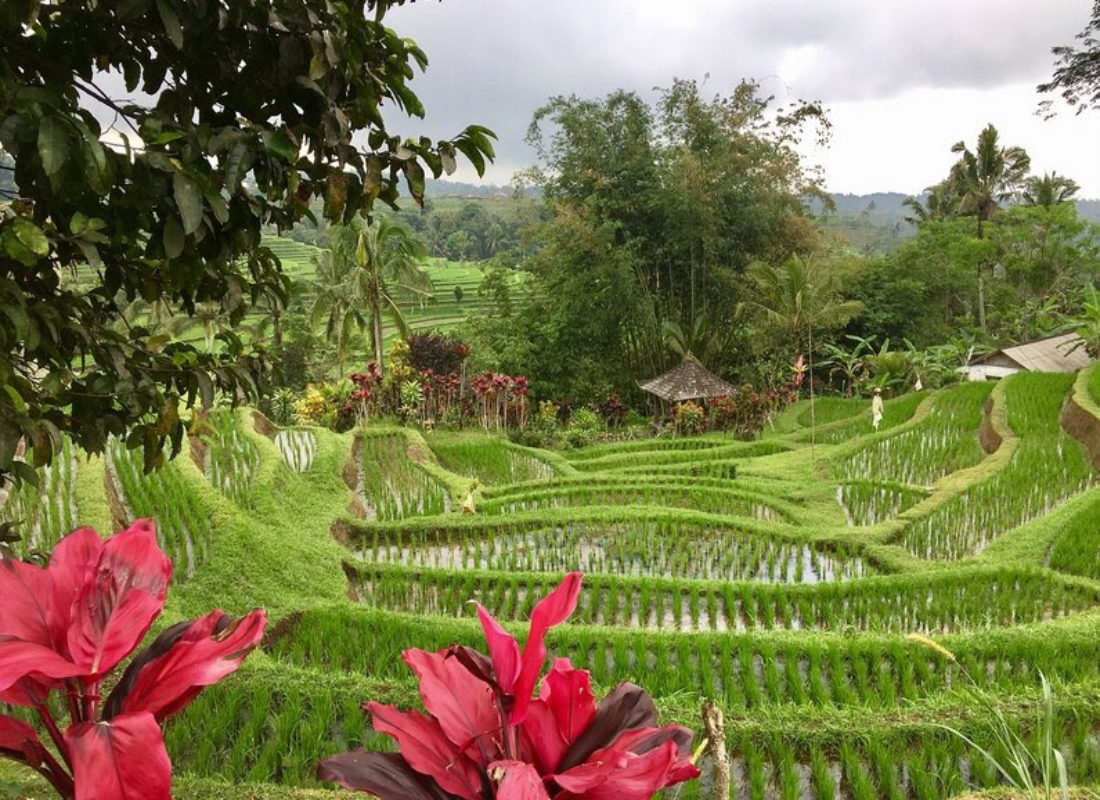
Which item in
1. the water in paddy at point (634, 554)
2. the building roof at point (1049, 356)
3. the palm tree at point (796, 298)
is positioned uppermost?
the palm tree at point (796, 298)

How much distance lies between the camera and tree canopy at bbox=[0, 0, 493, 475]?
1.19m

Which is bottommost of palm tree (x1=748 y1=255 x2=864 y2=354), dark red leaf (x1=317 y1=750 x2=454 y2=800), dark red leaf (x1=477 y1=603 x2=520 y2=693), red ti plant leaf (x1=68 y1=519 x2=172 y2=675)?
dark red leaf (x1=317 y1=750 x2=454 y2=800)

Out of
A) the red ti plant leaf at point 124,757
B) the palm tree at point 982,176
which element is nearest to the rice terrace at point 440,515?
the red ti plant leaf at point 124,757

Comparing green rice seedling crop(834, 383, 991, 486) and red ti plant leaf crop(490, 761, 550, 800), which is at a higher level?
red ti plant leaf crop(490, 761, 550, 800)

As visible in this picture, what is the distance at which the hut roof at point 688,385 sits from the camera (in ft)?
45.4

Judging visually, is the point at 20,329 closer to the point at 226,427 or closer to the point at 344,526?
the point at 344,526

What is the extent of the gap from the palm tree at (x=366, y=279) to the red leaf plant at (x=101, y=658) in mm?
14703

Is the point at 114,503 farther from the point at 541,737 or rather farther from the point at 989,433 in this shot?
the point at 989,433

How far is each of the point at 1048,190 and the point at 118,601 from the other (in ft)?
102

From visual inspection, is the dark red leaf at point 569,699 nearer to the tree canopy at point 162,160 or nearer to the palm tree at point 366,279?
the tree canopy at point 162,160

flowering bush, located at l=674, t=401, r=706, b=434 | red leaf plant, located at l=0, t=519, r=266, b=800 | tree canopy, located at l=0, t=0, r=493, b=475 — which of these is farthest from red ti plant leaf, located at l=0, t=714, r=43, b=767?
flowering bush, located at l=674, t=401, r=706, b=434

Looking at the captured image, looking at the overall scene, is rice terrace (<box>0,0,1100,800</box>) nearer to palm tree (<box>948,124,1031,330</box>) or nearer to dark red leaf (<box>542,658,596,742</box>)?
dark red leaf (<box>542,658,596,742</box>)

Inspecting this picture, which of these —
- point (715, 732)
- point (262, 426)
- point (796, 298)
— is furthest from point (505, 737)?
point (796, 298)

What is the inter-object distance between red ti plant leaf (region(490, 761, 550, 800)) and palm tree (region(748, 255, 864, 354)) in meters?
10.8
